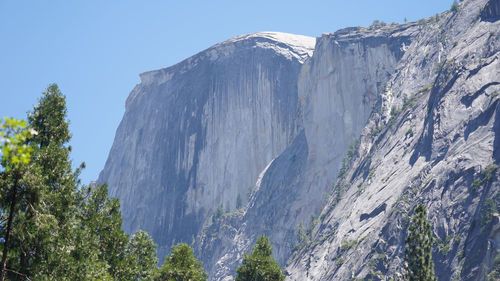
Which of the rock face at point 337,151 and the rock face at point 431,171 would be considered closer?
the rock face at point 431,171

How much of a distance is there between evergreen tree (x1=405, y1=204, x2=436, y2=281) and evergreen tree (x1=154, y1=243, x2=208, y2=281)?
17139 millimetres

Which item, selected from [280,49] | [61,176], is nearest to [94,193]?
[61,176]

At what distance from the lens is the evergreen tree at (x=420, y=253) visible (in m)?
46.3

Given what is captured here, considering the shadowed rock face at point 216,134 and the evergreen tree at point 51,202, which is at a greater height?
the shadowed rock face at point 216,134

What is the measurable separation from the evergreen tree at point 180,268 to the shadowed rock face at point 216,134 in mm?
125350

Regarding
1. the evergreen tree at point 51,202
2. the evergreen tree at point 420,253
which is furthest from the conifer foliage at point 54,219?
the evergreen tree at point 420,253

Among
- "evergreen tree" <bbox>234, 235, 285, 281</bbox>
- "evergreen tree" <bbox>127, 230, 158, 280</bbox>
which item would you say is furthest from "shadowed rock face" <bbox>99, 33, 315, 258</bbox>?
"evergreen tree" <bbox>127, 230, 158, 280</bbox>

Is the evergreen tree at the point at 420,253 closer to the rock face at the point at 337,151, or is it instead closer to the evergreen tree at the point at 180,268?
the evergreen tree at the point at 180,268

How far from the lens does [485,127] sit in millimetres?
85688

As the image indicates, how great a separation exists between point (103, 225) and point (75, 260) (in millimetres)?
7053

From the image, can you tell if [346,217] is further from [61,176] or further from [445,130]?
[61,176]

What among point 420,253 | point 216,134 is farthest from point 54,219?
point 216,134

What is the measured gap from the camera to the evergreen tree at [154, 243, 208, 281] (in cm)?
3825

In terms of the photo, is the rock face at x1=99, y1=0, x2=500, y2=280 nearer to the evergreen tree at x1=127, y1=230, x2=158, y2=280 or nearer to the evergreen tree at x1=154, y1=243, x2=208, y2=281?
the evergreen tree at x1=154, y1=243, x2=208, y2=281
